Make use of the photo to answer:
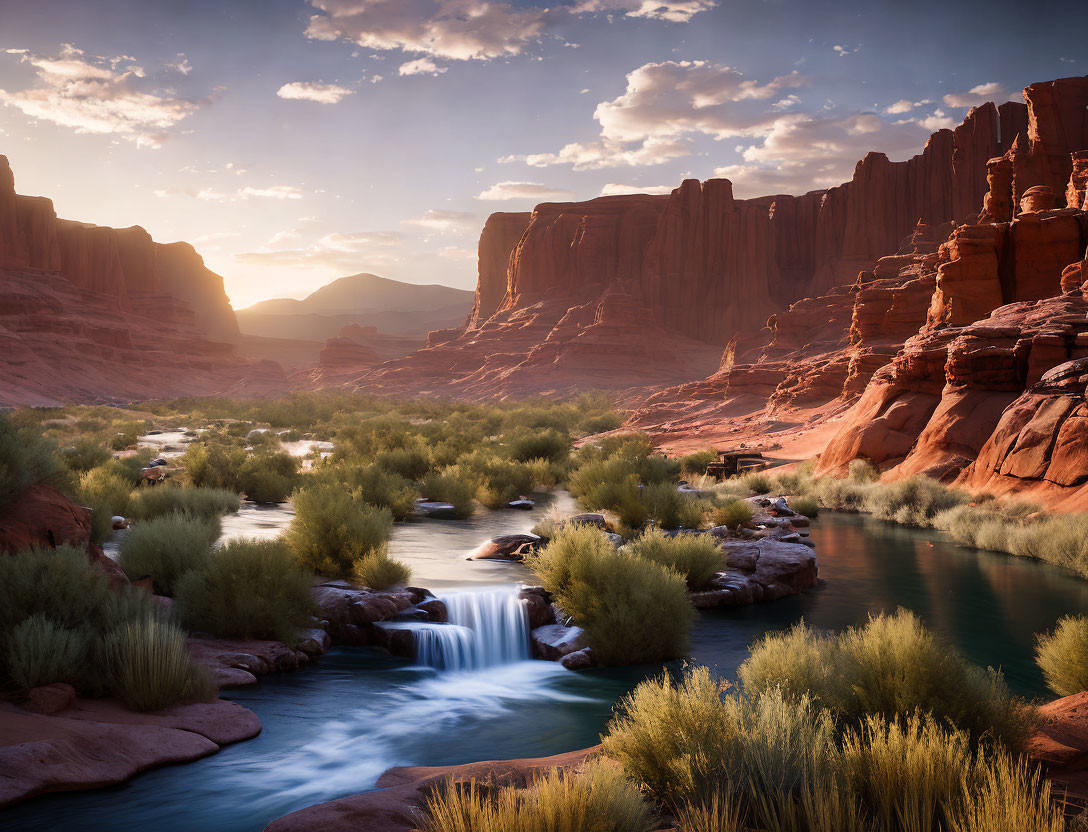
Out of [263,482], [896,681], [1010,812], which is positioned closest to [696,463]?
[263,482]

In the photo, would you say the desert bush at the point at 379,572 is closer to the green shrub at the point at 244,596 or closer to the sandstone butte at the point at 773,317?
the green shrub at the point at 244,596

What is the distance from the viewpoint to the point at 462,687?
9078mm

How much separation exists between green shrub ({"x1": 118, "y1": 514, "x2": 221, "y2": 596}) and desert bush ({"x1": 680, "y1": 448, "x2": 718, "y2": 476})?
18.9 m

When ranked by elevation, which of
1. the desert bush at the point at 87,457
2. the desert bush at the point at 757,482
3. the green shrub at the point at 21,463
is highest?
the green shrub at the point at 21,463

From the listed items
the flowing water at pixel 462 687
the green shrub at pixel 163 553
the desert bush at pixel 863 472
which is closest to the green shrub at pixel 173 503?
the green shrub at pixel 163 553

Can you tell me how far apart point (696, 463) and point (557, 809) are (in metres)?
25.2

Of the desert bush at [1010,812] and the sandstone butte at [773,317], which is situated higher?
the sandstone butte at [773,317]

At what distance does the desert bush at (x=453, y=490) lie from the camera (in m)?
18.9

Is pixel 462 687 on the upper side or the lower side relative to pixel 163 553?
lower

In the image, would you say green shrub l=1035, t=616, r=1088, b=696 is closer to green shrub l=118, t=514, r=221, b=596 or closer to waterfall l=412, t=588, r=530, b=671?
waterfall l=412, t=588, r=530, b=671

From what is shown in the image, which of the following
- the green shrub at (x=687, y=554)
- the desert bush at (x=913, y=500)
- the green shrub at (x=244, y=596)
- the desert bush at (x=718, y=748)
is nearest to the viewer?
the desert bush at (x=718, y=748)

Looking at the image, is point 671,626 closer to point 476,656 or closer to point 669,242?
point 476,656

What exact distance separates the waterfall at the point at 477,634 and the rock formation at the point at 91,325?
62.4m

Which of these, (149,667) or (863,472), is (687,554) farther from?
(863,472)
